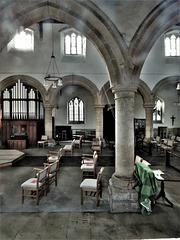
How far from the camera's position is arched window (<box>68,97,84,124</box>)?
13.3 m

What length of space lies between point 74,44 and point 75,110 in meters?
5.22

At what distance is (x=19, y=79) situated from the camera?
31.9 ft

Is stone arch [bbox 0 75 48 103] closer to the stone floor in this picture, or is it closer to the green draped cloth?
the stone floor

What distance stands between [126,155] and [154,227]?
53.0 inches

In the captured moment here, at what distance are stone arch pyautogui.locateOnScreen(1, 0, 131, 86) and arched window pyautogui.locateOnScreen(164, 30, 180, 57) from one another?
951cm

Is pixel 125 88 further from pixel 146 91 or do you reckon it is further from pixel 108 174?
pixel 146 91

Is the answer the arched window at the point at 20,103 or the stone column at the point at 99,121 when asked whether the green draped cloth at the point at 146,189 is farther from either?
the arched window at the point at 20,103

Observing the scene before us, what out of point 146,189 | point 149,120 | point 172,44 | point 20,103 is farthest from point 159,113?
point 146,189

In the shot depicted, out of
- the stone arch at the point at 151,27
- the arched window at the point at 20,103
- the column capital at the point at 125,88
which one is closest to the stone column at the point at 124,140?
the column capital at the point at 125,88

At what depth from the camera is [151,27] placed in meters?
3.29

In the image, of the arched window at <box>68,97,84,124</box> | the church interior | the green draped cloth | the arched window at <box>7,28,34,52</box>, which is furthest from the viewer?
the arched window at <box>68,97,84,124</box>

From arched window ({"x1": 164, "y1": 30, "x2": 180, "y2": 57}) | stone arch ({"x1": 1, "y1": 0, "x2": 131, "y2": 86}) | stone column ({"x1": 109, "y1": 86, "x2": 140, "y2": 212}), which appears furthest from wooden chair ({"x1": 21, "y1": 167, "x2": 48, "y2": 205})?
arched window ({"x1": 164, "y1": 30, "x2": 180, "y2": 57})

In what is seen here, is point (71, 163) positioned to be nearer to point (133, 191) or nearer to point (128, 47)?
point (133, 191)

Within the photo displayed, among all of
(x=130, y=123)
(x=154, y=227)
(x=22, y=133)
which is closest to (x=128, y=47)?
(x=130, y=123)
